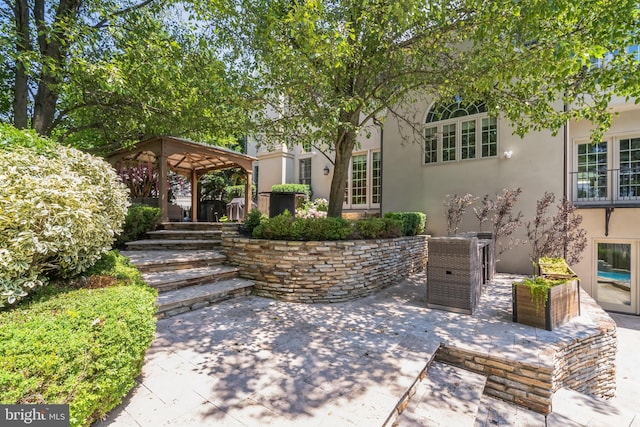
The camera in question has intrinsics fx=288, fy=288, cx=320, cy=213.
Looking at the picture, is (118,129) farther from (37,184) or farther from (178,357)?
(178,357)

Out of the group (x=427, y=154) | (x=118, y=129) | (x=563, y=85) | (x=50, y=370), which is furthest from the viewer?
(x=427, y=154)

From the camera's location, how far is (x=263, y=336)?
3.64 meters

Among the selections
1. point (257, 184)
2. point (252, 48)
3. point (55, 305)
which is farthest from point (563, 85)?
point (257, 184)

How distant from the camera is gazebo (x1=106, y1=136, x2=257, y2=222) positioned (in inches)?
303

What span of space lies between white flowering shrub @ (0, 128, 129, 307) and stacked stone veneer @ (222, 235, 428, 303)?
2.57 meters

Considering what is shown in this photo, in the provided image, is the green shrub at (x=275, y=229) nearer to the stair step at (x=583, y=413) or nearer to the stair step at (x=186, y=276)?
the stair step at (x=186, y=276)

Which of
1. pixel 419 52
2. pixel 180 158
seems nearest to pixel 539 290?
pixel 419 52

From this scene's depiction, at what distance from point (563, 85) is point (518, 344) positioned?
169 inches

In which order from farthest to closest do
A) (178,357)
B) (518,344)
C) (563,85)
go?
(563,85), (518,344), (178,357)

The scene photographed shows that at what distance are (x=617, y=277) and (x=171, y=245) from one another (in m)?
11.1

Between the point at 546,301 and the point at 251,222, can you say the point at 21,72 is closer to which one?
the point at 251,222

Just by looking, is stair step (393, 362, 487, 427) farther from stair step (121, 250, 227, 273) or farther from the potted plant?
stair step (121, 250, 227, 273)

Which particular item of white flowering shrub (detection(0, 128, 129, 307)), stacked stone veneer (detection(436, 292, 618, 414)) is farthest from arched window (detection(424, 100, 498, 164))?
white flowering shrub (detection(0, 128, 129, 307))

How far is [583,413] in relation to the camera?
9.82ft
